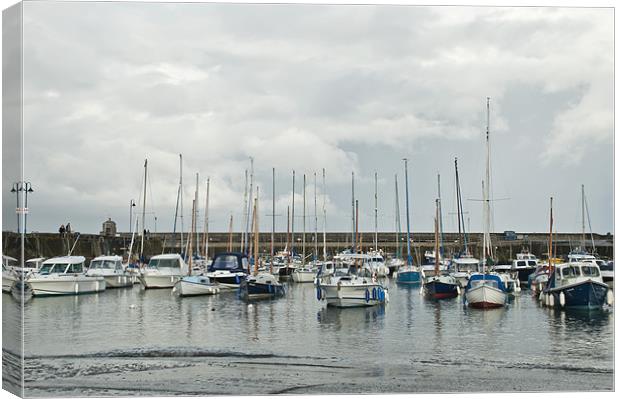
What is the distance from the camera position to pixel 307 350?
1795 cm

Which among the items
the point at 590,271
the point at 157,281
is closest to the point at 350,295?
the point at 590,271

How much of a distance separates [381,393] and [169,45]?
6.96 m

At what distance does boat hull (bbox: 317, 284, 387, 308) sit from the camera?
29578mm

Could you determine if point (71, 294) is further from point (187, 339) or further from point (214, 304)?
point (187, 339)

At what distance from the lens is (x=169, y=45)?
14289 mm

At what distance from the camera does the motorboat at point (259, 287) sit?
114ft

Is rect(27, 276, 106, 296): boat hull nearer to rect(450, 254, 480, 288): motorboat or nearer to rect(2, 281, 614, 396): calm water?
rect(2, 281, 614, 396): calm water

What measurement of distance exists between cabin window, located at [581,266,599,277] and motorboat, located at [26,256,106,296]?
18616 mm

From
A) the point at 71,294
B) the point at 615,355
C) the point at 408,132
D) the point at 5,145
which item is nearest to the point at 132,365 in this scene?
the point at 5,145

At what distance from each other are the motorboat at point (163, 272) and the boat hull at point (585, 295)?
1995 centimetres

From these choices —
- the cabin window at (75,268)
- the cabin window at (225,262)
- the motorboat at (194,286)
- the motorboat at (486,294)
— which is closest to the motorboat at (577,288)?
the motorboat at (486,294)

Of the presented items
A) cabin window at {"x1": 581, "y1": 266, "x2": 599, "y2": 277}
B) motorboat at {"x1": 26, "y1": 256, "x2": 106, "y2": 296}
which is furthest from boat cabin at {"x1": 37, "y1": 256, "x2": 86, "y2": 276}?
cabin window at {"x1": 581, "y1": 266, "x2": 599, "y2": 277}

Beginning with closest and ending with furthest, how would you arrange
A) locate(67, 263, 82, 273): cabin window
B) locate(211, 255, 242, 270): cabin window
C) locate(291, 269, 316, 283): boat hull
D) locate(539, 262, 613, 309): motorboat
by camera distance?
locate(539, 262, 613, 309): motorboat
locate(67, 263, 82, 273): cabin window
locate(211, 255, 242, 270): cabin window
locate(291, 269, 316, 283): boat hull

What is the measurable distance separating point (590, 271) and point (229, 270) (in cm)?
1888
